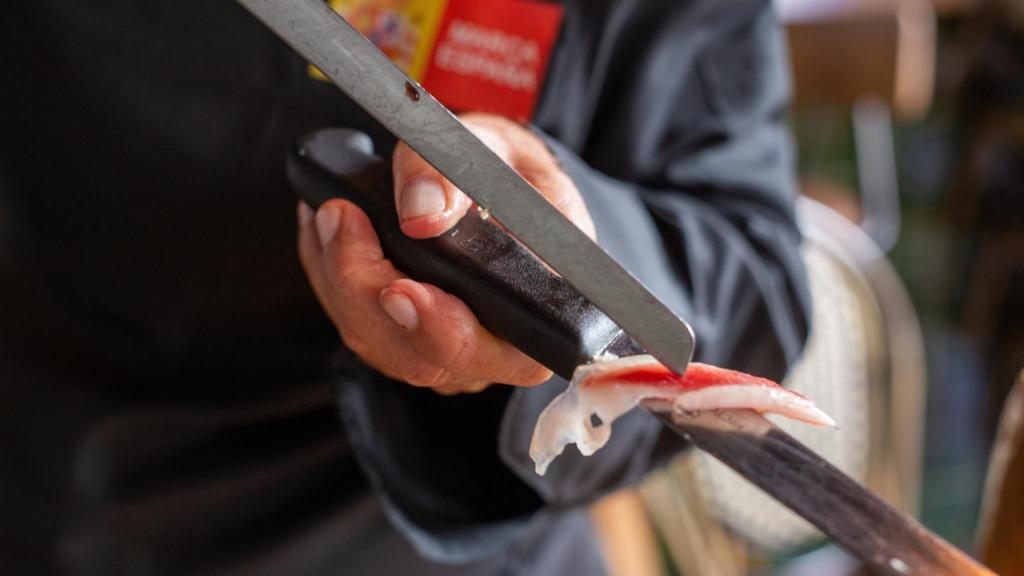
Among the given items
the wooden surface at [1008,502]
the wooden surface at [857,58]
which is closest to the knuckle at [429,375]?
the wooden surface at [1008,502]

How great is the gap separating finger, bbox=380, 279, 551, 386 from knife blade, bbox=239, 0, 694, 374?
0.05 m

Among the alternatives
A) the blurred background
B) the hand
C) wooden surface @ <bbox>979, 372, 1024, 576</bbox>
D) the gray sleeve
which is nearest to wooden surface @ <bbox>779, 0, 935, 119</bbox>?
the blurred background

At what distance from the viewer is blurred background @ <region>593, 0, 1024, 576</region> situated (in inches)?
37.4

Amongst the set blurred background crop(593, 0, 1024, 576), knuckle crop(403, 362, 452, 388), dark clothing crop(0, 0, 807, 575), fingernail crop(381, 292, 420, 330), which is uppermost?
fingernail crop(381, 292, 420, 330)

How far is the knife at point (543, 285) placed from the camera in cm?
31

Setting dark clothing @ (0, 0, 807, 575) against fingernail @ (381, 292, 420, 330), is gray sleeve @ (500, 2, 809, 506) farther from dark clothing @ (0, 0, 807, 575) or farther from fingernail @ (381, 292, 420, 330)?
fingernail @ (381, 292, 420, 330)

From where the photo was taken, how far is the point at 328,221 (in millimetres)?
404

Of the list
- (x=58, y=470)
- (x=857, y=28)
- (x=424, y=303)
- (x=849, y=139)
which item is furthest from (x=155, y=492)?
(x=849, y=139)

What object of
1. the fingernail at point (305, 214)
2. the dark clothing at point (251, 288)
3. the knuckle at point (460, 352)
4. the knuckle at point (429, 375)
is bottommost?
the dark clothing at point (251, 288)

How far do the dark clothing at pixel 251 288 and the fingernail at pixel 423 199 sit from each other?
0.17 metres

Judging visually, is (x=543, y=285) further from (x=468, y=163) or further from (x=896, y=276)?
(x=896, y=276)

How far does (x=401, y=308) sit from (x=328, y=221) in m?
0.06

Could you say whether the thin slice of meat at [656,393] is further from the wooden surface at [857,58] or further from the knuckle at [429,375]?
the wooden surface at [857,58]

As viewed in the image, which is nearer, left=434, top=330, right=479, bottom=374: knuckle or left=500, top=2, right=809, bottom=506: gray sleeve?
left=434, top=330, right=479, bottom=374: knuckle
